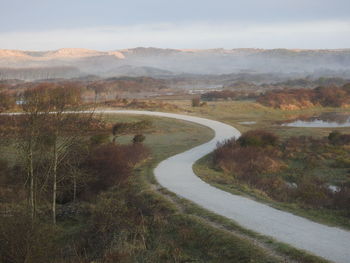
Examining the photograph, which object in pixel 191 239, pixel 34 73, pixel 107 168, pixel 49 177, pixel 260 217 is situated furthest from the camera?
pixel 34 73

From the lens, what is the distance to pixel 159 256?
9555mm

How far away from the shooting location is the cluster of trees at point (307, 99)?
52.3m

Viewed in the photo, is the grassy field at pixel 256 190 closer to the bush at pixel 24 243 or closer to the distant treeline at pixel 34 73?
the bush at pixel 24 243

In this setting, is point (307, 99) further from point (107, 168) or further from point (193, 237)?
point (193, 237)

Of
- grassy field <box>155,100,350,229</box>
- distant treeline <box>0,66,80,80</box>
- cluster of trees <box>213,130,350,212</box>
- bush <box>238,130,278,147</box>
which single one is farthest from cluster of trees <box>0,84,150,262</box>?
distant treeline <box>0,66,80,80</box>

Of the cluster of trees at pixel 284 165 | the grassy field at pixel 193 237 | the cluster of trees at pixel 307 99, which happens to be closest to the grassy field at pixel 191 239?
the grassy field at pixel 193 237

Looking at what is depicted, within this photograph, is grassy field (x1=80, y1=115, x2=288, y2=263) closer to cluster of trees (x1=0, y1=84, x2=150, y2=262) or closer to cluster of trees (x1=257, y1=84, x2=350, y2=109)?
cluster of trees (x1=0, y1=84, x2=150, y2=262)

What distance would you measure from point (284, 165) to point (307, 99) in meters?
36.3

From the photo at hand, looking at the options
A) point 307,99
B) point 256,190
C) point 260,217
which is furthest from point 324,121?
point 260,217

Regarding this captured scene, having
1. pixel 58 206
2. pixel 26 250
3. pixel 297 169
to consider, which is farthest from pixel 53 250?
pixel 297 169

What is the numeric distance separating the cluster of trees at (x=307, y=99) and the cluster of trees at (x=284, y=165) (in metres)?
24.6

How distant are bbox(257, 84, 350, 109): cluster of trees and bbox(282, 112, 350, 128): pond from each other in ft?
17.1

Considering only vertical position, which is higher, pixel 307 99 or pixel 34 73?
pixel 307 99

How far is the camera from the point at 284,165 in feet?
69.8
